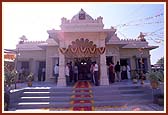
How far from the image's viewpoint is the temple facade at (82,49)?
38.0ft

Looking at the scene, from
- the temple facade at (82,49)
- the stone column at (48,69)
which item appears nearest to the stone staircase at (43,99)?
the temple facade at (82,49)

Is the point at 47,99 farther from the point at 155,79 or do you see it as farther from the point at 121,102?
the point at 155,79

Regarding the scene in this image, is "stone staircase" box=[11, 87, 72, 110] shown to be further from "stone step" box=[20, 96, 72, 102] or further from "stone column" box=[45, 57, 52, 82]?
"stone column" box=[45, 57, 52, 82]

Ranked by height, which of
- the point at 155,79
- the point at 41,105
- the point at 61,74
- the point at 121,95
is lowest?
the point at 41,105

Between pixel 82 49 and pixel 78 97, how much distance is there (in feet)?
11.0

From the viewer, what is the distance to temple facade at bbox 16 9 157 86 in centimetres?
1157

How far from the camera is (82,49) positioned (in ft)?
38.4

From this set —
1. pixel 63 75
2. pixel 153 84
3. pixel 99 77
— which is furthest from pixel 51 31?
pixel 153 84

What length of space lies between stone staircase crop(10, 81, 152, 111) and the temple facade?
151 centimetres

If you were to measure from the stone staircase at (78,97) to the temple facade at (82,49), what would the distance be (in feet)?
4.94

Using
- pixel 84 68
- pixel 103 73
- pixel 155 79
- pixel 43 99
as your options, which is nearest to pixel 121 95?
pixel 155 79

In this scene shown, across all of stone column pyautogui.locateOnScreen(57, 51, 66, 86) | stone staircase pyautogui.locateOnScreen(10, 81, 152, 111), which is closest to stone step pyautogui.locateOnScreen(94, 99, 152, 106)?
stone staircase pyautogui.locateOnScreen(10, 81, 152, 111)

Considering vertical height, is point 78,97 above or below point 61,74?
below

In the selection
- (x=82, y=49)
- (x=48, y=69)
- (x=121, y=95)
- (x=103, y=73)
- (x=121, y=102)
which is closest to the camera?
(x=121, y=102)
